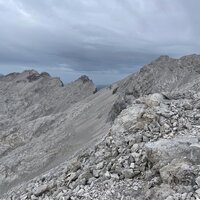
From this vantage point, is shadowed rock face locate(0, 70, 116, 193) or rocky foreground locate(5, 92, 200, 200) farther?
shadowed rock face locate(0, 70, 116, 193)

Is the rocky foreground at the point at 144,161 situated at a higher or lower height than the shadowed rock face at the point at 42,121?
higher

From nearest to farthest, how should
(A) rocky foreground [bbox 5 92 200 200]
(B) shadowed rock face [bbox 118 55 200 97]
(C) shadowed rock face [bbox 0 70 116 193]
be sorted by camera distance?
1. (A) rocky foreground [bbox 5 92 200 200]
2. (C) shadowed rock face [bbox 0 70 116 193]
3. (B) shadowed rock face [bbox 118 55 200 97]

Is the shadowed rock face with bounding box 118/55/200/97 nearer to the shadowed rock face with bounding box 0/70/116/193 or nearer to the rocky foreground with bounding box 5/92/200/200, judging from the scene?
the shadowed rock face with bounding box 0/70/116/193

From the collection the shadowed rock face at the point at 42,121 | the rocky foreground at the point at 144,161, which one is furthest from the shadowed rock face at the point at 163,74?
the rocky foreground at the point at 144,161

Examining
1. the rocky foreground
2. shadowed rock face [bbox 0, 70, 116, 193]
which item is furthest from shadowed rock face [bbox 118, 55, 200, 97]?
the rocky foreground

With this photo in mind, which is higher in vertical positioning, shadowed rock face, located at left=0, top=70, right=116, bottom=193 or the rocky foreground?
the rocky foreground

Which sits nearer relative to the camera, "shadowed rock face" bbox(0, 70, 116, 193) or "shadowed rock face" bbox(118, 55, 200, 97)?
"shadowed rock face" bbox(0, 70, 116, 193)

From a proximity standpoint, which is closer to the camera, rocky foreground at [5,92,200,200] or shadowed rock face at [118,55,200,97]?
rocky foreground at [5,92,200,200]

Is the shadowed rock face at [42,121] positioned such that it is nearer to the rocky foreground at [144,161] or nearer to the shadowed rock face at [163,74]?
the shadowed rock face at [163,74]

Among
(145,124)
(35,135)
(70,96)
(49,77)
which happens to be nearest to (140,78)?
(35,135)

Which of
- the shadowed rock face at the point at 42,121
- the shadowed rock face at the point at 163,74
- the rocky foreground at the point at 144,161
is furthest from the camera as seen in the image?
the shadowed rock face at the point at 163,74

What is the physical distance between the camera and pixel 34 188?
19.1 meters

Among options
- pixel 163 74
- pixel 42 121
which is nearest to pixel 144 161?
pixel 163 74

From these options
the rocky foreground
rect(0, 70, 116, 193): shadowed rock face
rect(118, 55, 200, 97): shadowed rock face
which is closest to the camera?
the rocky foreground
